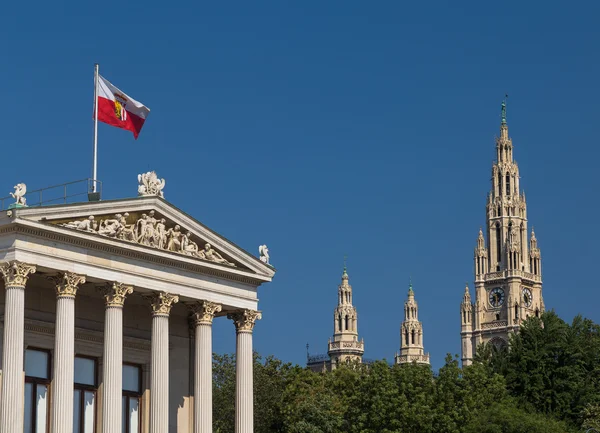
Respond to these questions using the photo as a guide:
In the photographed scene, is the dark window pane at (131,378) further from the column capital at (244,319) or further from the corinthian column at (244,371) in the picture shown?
the column capital at (244,319)

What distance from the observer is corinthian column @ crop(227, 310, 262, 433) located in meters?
60.8

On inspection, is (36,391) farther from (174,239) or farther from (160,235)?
(174,239)

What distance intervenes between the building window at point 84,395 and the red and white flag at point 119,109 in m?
10.4

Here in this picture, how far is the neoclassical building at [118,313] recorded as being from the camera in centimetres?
5197

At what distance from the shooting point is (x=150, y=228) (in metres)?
57.3

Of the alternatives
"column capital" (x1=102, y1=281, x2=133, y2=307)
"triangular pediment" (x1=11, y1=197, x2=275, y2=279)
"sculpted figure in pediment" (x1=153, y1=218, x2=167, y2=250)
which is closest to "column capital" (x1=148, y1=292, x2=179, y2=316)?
"triangular pediment" (x1=11, y1=197, x2=275, y2=279)

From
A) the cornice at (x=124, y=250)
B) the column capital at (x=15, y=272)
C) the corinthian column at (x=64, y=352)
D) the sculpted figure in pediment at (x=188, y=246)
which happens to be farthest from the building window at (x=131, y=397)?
the column capital at (x=15, y=272)

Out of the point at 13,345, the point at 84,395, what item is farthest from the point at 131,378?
the point at 13,345

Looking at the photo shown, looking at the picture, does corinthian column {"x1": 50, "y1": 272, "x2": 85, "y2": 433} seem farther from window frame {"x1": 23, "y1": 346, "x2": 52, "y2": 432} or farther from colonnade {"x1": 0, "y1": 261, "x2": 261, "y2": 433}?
window frame {"x1": 23, "y1": 346, "x2": 52, "y2": 432}

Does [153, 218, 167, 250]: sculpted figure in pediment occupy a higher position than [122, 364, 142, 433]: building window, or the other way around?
[153, 218, 167, 250]: sculpted figure in pediment

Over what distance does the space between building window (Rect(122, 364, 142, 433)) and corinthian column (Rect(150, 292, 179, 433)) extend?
326cm

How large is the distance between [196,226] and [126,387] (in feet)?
25.9

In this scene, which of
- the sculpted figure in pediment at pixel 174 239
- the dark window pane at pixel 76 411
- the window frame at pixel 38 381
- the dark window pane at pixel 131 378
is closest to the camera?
the window frame at pixel 38 381

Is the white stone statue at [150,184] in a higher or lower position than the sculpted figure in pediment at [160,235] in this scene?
higher
